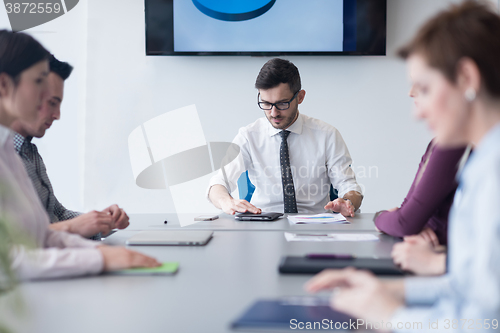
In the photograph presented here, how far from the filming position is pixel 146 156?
3494mm

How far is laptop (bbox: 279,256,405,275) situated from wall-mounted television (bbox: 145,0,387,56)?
7.98 ft

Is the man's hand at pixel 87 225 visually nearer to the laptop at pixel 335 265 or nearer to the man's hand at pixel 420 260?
the laptop at pixel 335 265

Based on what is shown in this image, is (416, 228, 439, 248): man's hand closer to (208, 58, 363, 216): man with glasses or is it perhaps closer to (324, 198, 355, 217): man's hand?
(324, 198, 355, 217): man's hand

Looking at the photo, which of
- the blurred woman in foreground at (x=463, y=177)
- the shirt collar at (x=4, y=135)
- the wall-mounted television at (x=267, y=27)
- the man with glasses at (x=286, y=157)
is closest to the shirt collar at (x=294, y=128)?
the man with glasses at (x=286, y=157)

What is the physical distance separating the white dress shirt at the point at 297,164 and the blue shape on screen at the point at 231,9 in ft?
3.48

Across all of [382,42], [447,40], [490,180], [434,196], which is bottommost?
[434,196]

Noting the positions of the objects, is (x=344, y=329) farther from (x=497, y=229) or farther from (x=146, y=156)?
(x=146, y=156)

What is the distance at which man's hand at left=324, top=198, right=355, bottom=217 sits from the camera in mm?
2084

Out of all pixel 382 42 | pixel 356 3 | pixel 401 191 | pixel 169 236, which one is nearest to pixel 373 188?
pixel 401 191

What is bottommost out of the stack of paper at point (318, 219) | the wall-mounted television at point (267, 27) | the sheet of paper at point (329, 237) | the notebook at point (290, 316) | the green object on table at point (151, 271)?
the stack of paper at point (318, 219)

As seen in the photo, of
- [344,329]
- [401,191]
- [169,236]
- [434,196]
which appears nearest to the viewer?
[344,329]

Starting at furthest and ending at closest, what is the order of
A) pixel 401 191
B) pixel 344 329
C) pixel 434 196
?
pixel 401 191
pixel 434 196
pixel 344 329

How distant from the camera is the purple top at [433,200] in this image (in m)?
1.33

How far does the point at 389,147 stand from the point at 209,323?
2.94 m
